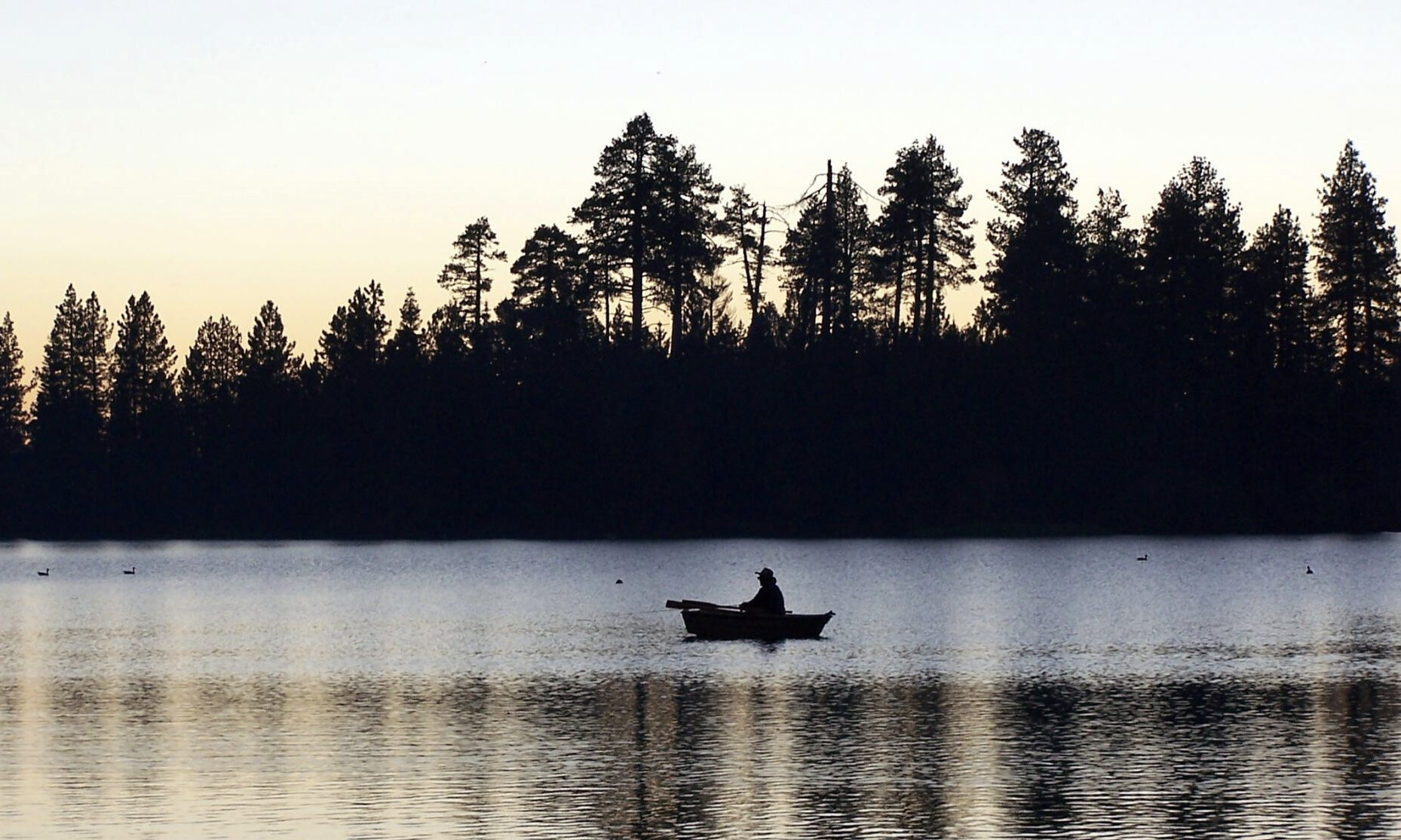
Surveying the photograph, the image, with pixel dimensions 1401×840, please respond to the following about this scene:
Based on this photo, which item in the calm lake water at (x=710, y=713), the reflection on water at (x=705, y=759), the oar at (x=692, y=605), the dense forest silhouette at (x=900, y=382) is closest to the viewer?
the reflection on water at (x=705, y=759)

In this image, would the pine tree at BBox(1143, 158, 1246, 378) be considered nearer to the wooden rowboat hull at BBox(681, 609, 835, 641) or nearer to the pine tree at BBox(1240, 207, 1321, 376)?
the pine tree at BBox(1240, 207, 1321, 376)

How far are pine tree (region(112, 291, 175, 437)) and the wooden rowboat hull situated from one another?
123245 mm

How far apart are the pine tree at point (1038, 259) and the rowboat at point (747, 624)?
86561 mm

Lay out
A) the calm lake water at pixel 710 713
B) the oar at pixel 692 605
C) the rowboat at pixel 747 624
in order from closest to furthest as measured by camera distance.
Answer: the calm lake water at pixel 710 713 → the rowboat at pixel 747 624 → the oar at pixel 692 605

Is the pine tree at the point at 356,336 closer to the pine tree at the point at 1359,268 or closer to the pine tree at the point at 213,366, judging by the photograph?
the pine tree at the point at 213,366

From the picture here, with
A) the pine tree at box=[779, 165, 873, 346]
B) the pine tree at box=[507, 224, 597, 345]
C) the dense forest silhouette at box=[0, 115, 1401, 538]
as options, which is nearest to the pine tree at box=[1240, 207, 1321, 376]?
the dense forest silhouette at box=[0, 115, 1401, 538]

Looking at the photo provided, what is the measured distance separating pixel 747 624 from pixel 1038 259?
292ft

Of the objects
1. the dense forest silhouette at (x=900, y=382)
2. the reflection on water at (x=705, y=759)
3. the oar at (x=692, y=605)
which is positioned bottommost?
the reflection on water at (x=705, y=759)

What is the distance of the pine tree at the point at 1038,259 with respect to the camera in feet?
462

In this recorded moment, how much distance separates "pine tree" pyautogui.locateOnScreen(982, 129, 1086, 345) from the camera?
140875mm

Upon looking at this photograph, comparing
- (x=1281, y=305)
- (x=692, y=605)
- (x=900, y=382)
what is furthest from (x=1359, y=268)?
(x=692, y=605)

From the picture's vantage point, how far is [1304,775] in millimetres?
31406

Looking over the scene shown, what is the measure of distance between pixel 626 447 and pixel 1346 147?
57594mm

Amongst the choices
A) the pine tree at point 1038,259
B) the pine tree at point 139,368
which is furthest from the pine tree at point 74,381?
the pine tree at point 1038,259
